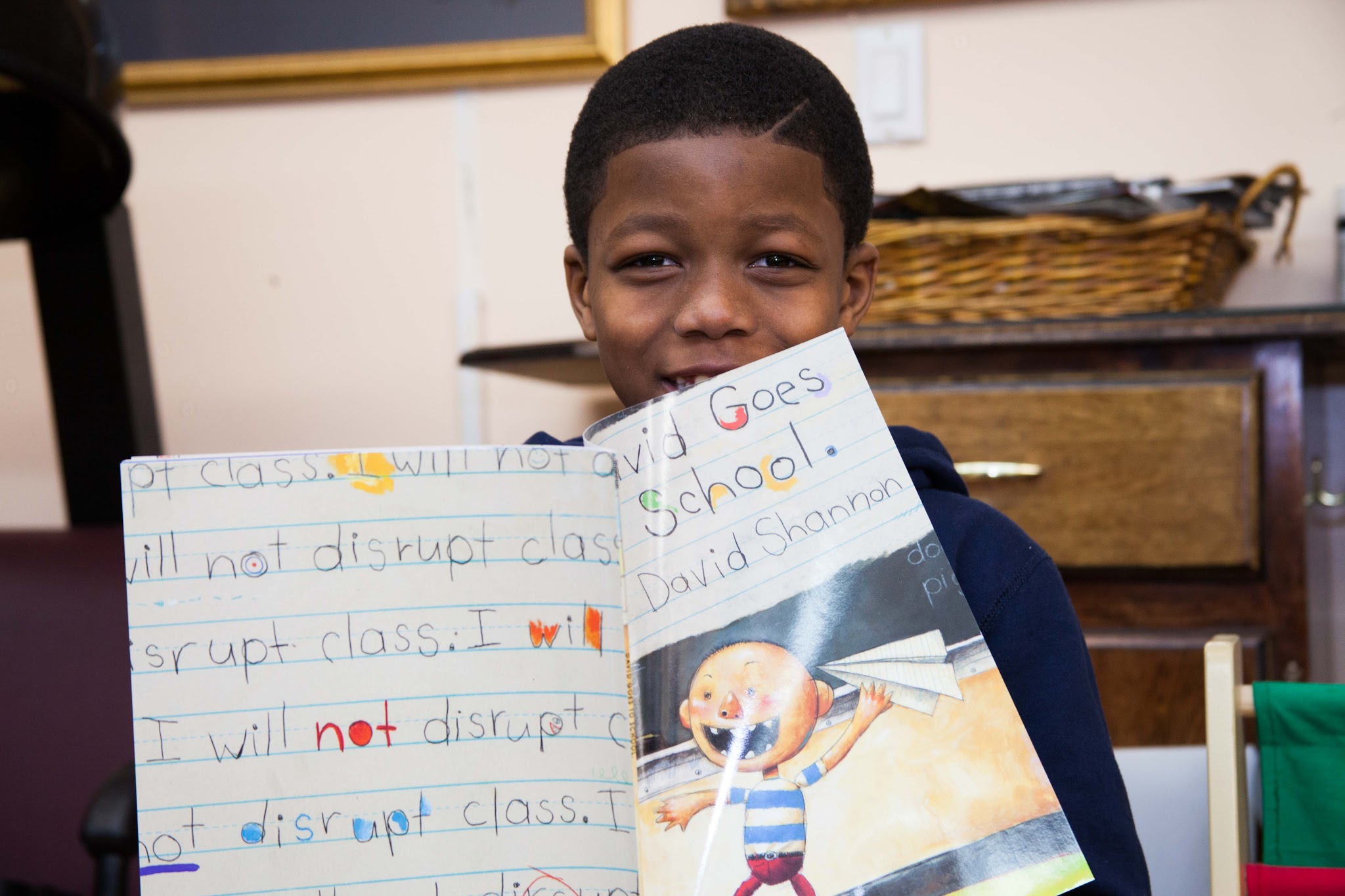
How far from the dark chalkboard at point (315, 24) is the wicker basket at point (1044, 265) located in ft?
1.60

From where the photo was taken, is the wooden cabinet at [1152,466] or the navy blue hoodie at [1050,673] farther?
the wooden cabinet at [1152,466]

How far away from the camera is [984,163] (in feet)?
3.77

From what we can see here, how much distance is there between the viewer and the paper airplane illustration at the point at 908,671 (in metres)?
0.36

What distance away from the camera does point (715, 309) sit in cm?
50

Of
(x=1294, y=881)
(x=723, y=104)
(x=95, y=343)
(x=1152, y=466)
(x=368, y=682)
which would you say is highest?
(x=95, y=343)

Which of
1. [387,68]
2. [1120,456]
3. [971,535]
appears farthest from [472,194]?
[971,535]

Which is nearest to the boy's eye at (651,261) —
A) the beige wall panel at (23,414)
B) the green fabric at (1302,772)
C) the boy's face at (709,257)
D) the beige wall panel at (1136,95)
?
the boy's face at (709,257)

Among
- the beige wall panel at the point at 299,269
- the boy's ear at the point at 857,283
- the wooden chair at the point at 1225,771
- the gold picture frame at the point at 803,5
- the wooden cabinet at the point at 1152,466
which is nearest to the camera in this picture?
the wooden chair at the point at 1225,771

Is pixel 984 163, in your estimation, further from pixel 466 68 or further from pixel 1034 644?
pixel 1034 644

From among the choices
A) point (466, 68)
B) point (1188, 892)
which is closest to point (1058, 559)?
point (1188, 892)

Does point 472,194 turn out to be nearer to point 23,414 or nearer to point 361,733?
point 23,414

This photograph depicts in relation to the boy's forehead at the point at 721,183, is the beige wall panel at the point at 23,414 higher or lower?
higher

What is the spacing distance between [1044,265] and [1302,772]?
47 centimetres

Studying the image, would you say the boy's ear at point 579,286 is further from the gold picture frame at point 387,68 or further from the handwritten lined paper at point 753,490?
the gold picture frame at point 387,68
